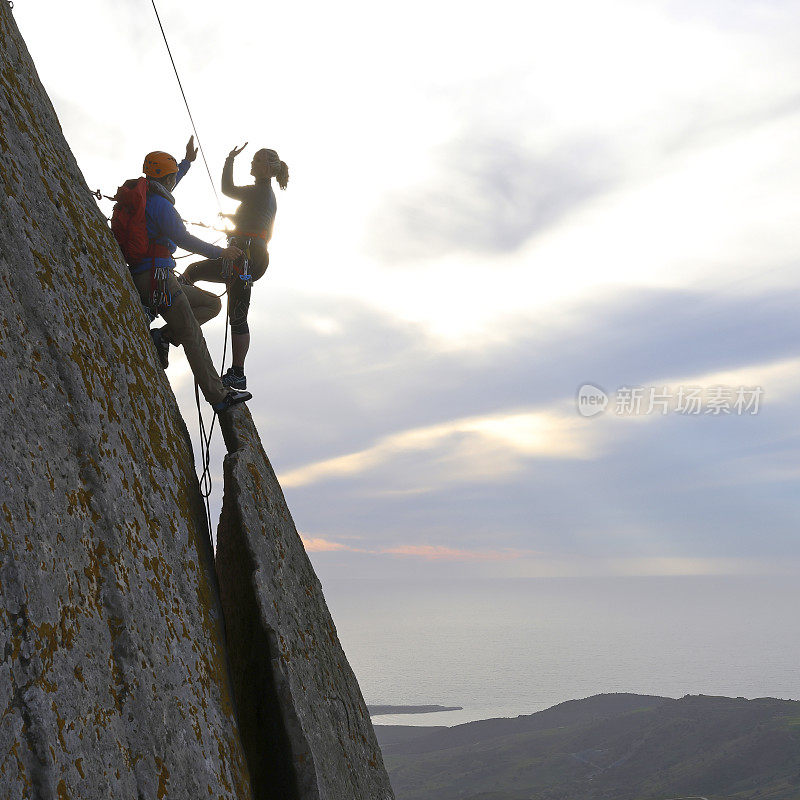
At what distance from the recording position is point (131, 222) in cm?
1150

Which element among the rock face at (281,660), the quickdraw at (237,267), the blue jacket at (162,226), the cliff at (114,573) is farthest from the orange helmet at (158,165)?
the rock face at (281,660)

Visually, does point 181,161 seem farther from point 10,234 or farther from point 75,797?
point 75,797

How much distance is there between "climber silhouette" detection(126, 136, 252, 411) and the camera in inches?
452

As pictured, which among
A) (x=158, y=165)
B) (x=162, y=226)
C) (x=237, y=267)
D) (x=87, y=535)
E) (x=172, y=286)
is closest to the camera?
(x=87, y=535)

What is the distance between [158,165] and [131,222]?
1.30 meters

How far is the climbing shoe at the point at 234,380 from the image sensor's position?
13.5 m

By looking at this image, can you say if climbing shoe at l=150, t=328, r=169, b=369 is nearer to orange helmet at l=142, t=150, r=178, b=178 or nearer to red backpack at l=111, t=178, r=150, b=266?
red backpack at l=111, t=178, r=150, b=266

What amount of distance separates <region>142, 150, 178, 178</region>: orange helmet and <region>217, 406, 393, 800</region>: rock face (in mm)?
4672

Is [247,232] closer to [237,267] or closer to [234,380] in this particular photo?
[237,267]

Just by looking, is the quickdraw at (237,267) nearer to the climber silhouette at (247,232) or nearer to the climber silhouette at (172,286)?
the climber silhouette at (247,232)

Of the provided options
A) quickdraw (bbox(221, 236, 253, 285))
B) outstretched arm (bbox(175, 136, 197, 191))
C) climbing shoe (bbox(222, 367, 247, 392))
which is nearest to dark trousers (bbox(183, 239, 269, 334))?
quickdraw (bbox(221, 236, 253, 285))

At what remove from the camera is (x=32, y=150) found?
356 inches

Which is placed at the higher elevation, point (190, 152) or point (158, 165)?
point (190, 152)

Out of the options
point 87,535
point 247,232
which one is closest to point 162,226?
point 247,232
